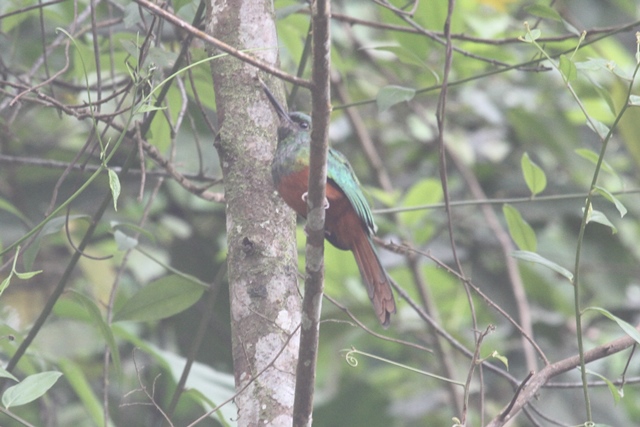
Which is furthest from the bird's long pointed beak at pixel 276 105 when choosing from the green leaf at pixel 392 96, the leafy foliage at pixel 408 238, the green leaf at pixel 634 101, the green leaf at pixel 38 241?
the leafy foliage at pixel 408 238

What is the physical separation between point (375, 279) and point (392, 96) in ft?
1.65

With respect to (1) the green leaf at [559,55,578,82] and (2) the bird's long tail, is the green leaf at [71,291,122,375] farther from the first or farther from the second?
(1) the green leaf at [559,55,578,82]

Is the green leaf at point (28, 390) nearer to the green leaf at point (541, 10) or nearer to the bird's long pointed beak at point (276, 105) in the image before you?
the bird's long pointed beak at point (276, 105)

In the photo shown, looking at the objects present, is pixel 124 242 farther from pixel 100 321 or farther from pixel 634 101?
pixel 634 101

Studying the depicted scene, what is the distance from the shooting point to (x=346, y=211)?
7.51 ft

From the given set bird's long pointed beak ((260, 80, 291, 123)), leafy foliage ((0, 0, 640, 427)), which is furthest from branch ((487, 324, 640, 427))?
leafy foliage ((0, 0, 640, 427))

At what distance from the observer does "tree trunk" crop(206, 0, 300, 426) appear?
1596 millimetres

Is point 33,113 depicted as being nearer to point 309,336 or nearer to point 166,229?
point 166,229

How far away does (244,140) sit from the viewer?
182 cm

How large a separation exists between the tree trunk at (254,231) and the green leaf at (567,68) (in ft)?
2.05

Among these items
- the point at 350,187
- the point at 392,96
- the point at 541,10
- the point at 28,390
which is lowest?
the point at 28,390

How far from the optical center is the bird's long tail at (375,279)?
2.16 metres

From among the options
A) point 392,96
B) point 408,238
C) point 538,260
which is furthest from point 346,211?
point 408,238

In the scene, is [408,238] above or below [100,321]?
above
